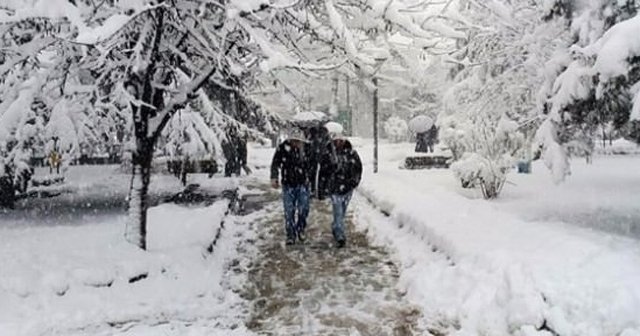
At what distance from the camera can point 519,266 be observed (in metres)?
6.27

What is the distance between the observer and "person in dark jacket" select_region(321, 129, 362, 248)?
31.5ft

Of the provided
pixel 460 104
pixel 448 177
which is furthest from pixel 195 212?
pixel 448 177

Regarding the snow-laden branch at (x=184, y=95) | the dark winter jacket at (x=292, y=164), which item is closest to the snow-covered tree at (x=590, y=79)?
the dark winter jacket at (x=292, y=164)

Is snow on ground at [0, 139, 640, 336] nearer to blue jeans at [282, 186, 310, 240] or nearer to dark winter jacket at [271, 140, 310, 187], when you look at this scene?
blue jeans at [282, 186, 310, 240]

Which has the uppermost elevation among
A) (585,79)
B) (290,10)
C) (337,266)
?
(290,10)

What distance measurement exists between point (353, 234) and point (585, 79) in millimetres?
4810

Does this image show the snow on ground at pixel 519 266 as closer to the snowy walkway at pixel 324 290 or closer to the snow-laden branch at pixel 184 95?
the snowy walkway at pixel 324 290

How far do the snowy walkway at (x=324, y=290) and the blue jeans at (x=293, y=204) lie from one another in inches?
12.0

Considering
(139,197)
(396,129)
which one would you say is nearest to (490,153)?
(139,197)

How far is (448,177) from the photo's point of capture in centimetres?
2098

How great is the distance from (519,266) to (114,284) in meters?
4.36

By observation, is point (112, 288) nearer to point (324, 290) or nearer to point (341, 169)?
point (324, 290)

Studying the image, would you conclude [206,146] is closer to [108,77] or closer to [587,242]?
[108,77]

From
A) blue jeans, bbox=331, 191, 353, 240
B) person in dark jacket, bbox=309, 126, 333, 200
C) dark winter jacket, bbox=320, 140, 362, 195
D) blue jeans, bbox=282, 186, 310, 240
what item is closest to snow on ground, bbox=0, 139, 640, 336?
blue jeans, bbox=282, 186, 310, 240
